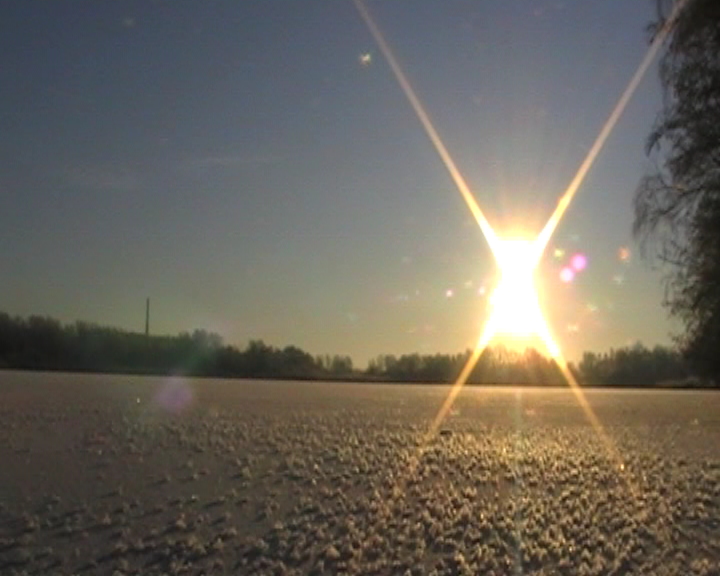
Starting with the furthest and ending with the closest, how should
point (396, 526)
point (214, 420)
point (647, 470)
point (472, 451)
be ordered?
point (214, 420)
point (472, 451)
point (647, 470)
point (396, 526)

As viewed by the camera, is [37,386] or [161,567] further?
[37,386]

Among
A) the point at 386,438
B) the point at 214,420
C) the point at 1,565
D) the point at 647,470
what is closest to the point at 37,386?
the point at 214,420

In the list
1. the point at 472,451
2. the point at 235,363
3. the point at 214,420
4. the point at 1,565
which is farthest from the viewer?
the point at 235,363

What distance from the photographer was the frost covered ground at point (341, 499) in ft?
27.1

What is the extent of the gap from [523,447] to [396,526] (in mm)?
5555

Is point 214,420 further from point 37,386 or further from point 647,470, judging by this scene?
point 37,386

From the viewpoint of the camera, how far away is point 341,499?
33.4 feet

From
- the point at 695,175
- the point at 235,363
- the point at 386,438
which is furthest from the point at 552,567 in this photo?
the point at 235,363

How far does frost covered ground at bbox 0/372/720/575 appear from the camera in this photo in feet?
27.1

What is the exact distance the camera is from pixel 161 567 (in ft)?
25.9

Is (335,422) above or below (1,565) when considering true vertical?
above

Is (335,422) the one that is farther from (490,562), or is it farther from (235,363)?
(235,363)

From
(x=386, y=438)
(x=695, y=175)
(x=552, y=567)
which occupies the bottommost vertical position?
(x=552, y=567)

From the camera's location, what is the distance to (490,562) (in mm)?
8266
